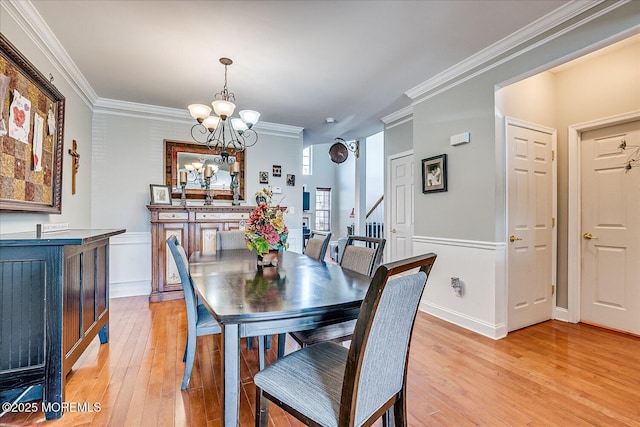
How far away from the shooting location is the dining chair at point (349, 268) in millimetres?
1601

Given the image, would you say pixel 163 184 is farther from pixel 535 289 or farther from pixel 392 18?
pixel 535 289

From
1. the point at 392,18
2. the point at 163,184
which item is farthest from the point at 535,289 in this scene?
the point at 163,184

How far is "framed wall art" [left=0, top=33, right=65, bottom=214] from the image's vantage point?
185 centimetres

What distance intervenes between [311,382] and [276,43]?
8.34ft

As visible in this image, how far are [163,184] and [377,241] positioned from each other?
3355 mm

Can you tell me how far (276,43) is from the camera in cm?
254

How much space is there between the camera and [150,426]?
1.52 meters

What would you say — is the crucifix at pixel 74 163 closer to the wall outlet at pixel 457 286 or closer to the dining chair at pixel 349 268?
the dining chair at pixel 349 268

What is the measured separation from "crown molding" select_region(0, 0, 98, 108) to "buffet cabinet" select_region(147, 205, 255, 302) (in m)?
1.50

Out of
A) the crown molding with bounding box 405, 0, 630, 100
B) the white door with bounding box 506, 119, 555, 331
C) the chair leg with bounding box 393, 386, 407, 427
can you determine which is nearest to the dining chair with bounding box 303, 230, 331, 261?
the chair leg with bounding box 393, 386, 407, 427

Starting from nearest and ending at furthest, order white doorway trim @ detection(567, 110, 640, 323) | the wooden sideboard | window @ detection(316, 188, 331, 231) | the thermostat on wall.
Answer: the wooden sideboard → the thermostat on wall → white doorway trim @ detection(567, 110, 640, 323) → window @ detection(316, 188, 331, 231)

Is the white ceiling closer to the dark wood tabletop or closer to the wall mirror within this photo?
the wall mirror

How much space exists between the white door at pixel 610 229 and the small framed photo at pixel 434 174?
4.52ft

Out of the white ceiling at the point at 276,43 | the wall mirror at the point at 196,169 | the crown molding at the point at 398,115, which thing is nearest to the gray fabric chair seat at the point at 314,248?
the white ceiling at the point at 276,43
